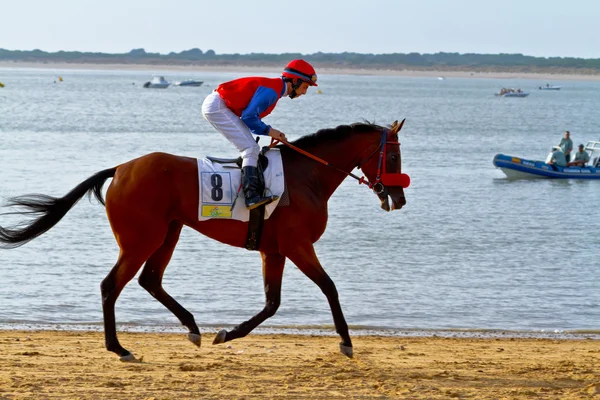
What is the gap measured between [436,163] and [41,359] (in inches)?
1257

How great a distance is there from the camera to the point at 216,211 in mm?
8492

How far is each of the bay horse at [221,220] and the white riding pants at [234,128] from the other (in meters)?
0.39

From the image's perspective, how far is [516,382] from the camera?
802cm

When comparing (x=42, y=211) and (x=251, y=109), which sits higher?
(x=251, y=109)

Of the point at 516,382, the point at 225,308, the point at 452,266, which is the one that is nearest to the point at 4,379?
the point at 516,382

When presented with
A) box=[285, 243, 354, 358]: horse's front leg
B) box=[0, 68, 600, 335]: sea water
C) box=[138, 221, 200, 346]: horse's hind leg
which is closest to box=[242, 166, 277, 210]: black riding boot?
box=[285, 243, 354, 358]: horse's front leg

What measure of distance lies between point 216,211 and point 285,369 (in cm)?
146

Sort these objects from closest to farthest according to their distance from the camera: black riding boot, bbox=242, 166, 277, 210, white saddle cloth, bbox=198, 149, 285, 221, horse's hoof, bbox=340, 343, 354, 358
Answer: black riding boot, bbox=242, 166, 277, 210, white saddle cloth, bbox=198, 149, 285, 221, horse's hoof, bbox=340, 343, 354, 358

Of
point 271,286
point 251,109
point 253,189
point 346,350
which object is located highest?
point 251,109

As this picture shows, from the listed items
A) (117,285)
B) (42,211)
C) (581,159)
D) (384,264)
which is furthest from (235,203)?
(581,159)

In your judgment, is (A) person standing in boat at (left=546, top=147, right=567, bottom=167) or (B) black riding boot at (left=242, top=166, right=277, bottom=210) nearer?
(B) black riding boot at (left=242, top=166, right=277, bottom=210)

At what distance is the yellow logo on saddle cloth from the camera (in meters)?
8.47

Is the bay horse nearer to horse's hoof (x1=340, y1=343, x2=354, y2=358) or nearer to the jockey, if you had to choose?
horse's hoof (x1=340, y1=343, x2=354, y2=358)

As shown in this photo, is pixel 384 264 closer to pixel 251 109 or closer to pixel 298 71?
pixel 298 71
